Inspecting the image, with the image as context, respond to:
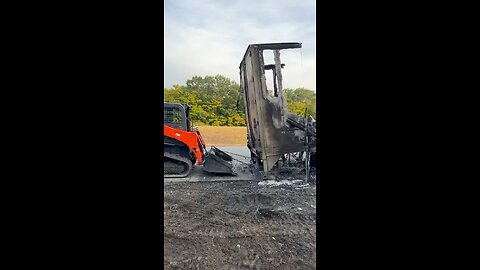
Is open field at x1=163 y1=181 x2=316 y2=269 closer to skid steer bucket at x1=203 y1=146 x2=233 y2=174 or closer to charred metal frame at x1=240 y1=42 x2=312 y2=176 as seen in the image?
charred metal frame at x1=240 y1=42 x2=312 y2=176

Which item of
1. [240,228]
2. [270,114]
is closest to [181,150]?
[270,114]

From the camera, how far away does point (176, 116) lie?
634 centimetres

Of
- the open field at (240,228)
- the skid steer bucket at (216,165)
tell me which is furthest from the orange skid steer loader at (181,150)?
the open field at (240,228)

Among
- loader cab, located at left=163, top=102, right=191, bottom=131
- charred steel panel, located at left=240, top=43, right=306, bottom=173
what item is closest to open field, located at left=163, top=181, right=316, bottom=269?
charred steel panel, located at left=240, top=43, right=306, bottom=173

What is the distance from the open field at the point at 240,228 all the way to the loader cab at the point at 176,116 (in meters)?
1.62

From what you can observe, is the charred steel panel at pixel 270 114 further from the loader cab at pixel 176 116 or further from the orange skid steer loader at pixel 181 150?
the loader cab at pixel 176 116

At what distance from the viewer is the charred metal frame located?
528 centimetres

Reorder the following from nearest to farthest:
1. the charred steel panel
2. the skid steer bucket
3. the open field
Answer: the open field → the charred steel panel → the skid steer bucket
